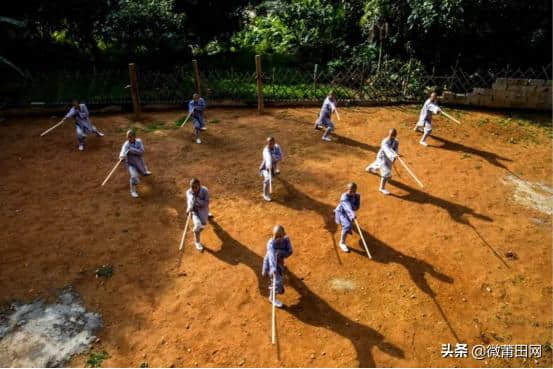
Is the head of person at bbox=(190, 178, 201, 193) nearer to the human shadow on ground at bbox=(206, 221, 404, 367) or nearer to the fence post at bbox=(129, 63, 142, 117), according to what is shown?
the human shadow on ground at bbox=(206, 221, 404, 367)

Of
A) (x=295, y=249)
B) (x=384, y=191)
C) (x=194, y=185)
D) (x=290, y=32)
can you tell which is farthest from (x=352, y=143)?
(x=290, y=32)

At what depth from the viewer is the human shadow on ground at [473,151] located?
12073mm

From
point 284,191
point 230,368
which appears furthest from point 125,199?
point 230,368

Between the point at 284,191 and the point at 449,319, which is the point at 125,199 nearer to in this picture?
the point at 284,191

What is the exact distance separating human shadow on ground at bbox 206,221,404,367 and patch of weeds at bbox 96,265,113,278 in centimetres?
185

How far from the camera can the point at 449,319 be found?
705 cm

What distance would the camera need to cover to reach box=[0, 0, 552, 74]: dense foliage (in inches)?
619

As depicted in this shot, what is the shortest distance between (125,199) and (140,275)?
9.47 ft

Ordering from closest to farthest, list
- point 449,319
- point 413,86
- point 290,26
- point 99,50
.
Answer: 1. point 449,319
2. point 413,86
3. point 99,50
4. point 290,26

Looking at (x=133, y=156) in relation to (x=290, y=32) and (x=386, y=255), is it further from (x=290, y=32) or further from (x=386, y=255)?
(x=290, y=32)

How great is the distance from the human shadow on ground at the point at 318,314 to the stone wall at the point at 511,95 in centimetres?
1117

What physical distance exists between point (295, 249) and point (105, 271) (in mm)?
3652

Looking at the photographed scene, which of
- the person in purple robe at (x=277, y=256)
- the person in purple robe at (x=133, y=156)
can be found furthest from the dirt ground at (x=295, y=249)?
the person in purple robe at (x=277, y=256)

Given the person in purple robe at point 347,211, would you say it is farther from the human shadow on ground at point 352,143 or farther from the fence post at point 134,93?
the fence post at point 134,93
